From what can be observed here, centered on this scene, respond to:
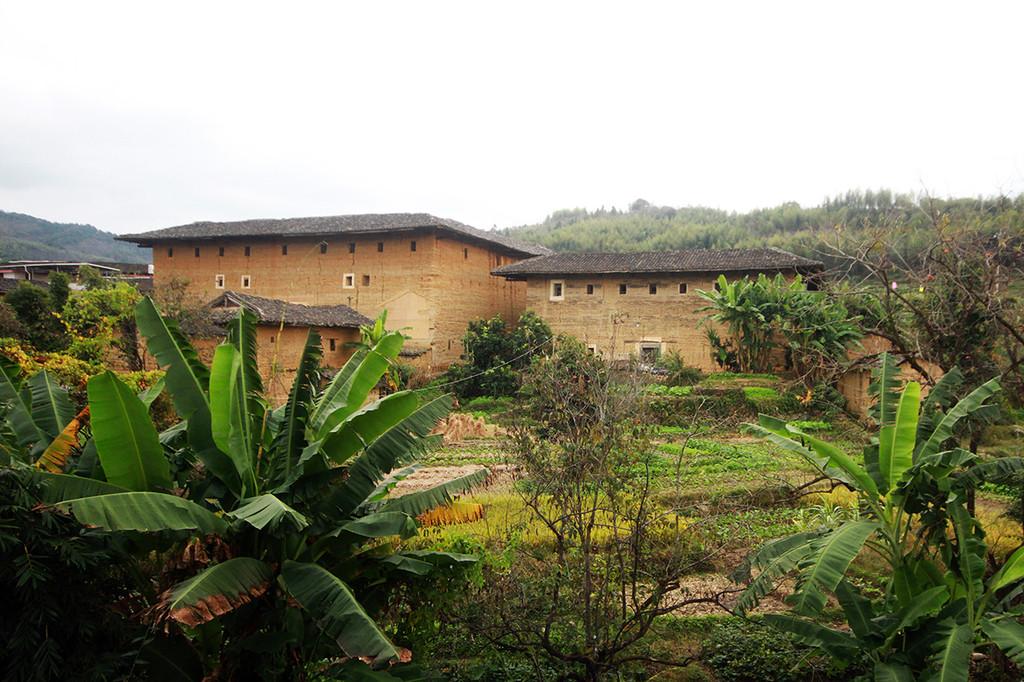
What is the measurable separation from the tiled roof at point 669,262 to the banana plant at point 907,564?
19.0 metres

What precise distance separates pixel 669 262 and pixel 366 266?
1205 cm

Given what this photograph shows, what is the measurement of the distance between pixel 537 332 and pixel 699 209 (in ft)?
166

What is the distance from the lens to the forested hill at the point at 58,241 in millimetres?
59938

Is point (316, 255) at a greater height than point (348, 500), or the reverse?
point (316, 255)

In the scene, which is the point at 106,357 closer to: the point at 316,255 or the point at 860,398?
the point at 316,255

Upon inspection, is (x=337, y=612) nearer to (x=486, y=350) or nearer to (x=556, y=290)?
(x=486, y=350)

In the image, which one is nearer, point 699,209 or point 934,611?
point 934,611

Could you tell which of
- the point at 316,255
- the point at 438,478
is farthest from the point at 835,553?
the point at 316,255

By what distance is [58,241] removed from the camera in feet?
228

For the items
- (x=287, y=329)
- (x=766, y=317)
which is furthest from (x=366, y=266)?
(x=766, y=317)

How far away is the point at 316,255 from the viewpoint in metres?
29.0

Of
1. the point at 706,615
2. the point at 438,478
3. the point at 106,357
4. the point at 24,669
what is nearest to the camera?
the point at 24,669

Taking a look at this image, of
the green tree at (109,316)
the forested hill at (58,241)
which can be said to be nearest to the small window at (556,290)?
the green tree at (109,316)

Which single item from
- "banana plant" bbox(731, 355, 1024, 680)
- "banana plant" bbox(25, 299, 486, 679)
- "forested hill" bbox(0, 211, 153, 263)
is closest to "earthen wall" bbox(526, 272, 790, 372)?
"banana plant" bbox(731, 355, 1024, 680)
